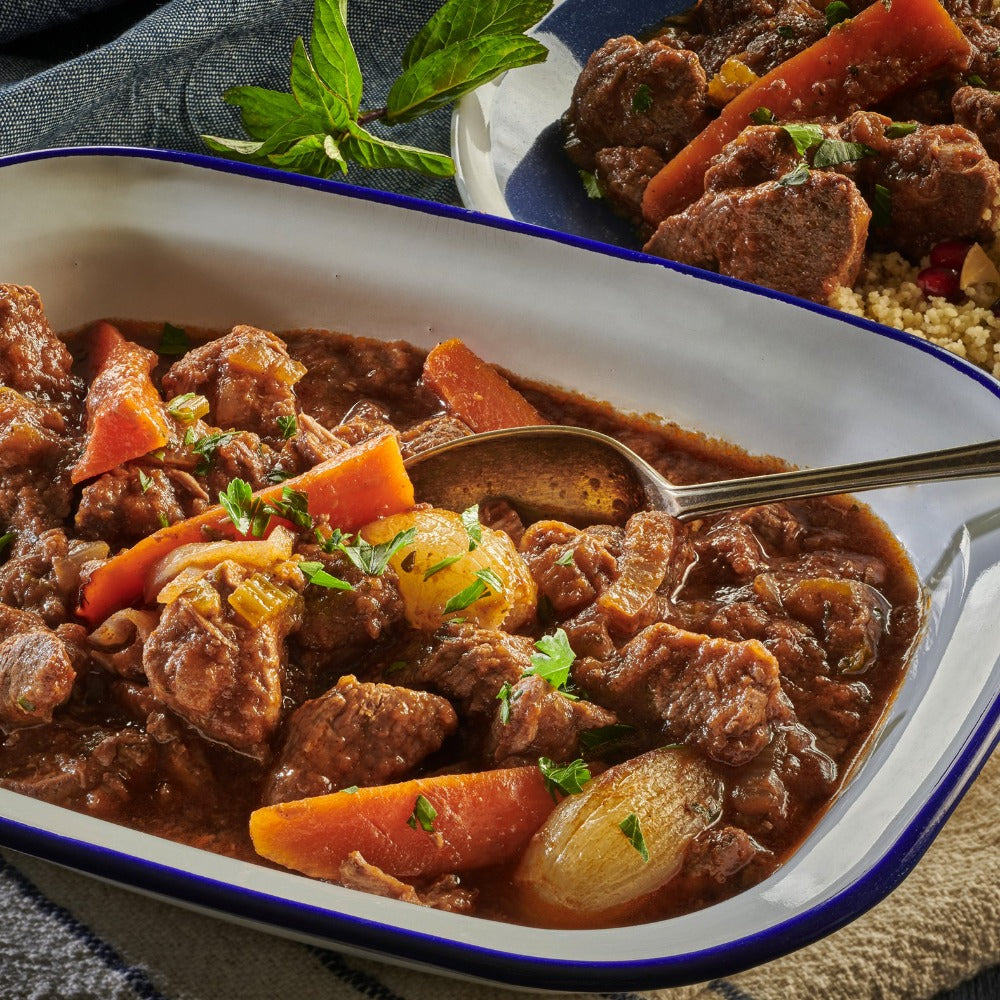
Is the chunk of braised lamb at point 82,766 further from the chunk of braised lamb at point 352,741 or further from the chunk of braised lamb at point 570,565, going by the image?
the chunk of braised lamb at point 570,565

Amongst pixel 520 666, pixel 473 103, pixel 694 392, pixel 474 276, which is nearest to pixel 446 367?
pixel 474 276

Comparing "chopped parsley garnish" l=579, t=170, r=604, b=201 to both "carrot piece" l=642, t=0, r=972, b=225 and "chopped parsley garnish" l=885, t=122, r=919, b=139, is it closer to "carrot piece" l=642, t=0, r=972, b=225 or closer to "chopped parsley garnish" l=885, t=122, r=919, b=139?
"carrot piece" l=642, t=0, r=972, b=225

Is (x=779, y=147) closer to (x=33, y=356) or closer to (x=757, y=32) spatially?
(x=757, y=32)

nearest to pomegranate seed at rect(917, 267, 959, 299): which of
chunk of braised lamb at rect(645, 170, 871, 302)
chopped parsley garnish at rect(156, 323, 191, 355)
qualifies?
chunk of braised lamb at rect(645, 170, 871, 302)

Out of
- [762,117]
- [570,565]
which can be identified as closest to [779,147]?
[762,117]

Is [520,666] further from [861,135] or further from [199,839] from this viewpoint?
[861,135]

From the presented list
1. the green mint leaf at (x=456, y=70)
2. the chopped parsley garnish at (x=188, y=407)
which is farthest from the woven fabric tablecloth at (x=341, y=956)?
the green mint leaf at (x=456, y=70)

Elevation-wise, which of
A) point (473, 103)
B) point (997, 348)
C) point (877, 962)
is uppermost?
point (473, 103)

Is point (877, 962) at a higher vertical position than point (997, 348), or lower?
lower
